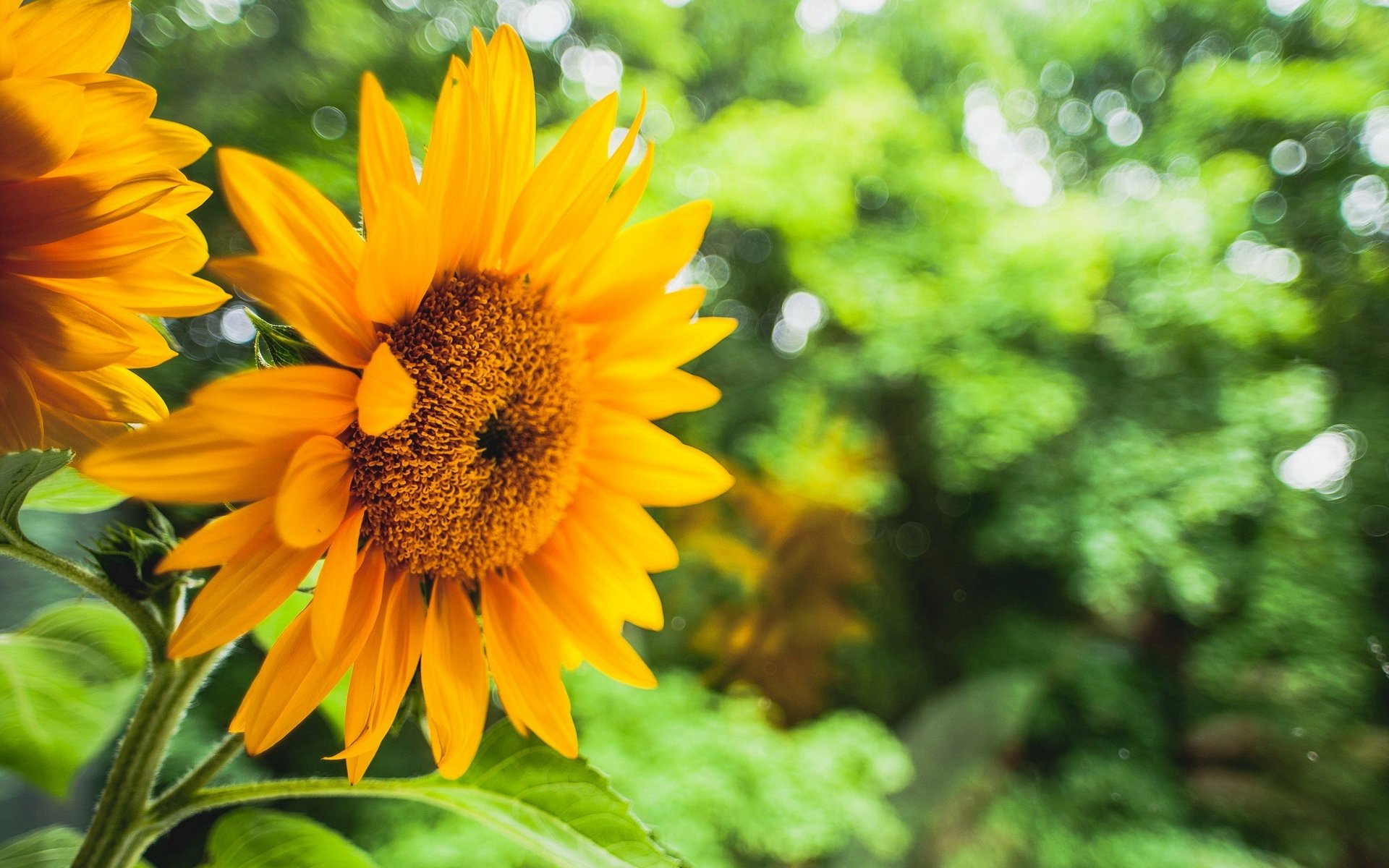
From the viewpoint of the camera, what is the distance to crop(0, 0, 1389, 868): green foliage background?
1004 mm

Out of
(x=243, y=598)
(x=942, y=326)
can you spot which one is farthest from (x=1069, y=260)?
(x=243, y=598)

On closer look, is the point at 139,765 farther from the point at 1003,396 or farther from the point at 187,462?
the point at 1003,396

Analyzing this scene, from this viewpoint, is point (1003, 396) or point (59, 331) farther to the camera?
point (1003, 396)

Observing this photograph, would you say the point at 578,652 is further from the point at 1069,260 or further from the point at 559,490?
the point at 1069,260

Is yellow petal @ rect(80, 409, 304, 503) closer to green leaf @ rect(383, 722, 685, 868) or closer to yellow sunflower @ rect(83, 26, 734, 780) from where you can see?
yellow sunflower @ rect(83, 26, 734, 780)

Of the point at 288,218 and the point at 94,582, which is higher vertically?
the point at 288,218

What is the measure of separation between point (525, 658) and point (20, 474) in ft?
0.52

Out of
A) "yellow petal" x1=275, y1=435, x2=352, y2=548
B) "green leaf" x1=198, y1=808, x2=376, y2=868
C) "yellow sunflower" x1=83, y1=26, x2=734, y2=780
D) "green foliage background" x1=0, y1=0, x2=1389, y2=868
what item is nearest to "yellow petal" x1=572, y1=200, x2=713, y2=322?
"yellow sunflower" x1=83, y1=26, x2=734, y2=780

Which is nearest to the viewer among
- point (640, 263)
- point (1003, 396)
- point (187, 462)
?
point (187, 462)

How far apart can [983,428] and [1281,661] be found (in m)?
0.62

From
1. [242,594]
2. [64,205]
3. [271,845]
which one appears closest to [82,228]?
[64,205]

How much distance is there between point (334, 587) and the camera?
0.74 feet

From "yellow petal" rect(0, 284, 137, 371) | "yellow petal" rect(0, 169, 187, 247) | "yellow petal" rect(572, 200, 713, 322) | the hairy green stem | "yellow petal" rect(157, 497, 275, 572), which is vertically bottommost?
the hairy green stem

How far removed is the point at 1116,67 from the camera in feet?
5.16
